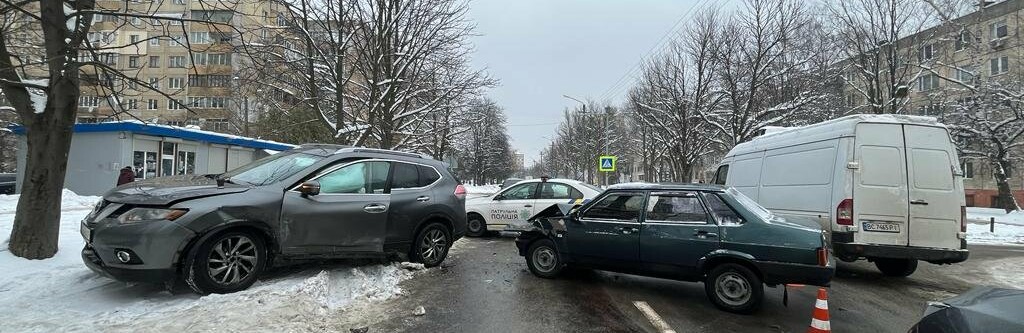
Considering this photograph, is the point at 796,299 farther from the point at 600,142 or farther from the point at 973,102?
the point at 600,142

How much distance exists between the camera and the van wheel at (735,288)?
19.7ft

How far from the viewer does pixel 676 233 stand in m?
6.52

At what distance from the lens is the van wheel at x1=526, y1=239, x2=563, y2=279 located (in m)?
7.66

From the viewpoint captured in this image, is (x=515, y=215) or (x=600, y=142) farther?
(x=600, y=142)

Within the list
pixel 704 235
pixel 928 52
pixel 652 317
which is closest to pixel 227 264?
pixel 652 317

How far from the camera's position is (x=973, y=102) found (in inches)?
1085

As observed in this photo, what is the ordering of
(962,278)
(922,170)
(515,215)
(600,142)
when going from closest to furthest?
1. (922,170)
2. (962,278)
3. (515,215)
4. (600,142)

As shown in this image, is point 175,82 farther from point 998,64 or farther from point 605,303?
point 998,64

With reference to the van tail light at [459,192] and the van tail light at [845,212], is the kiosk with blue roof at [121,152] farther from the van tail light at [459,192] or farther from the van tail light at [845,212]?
the van tail light at [845,212]

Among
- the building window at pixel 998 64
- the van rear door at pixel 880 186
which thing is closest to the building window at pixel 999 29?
the building window at pixel 998 64

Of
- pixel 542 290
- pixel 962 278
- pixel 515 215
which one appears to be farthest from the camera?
pixel 515 215

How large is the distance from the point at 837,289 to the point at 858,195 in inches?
54.6

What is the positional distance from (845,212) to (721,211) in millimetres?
2821

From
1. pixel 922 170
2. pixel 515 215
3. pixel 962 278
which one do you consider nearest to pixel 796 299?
pixel 922 170
